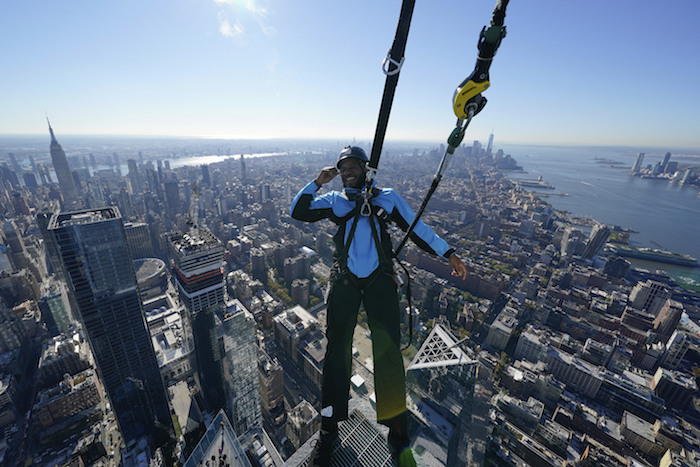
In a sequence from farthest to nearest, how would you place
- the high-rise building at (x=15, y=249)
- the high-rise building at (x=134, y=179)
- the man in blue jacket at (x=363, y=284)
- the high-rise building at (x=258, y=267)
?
the high-rise building at (x=134, y=179)
the high-rise building at (x=258, y=267)
the high-rise building at (x=15, y=249)
the man in blue jacket at (x=363, y=284)

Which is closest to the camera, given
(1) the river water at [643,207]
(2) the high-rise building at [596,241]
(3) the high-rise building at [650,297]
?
(3) the high-rise building at [650,297]

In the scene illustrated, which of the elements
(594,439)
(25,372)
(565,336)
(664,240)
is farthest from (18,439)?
(664,240)

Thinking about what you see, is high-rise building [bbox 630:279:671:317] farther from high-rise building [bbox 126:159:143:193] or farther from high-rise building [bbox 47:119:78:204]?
high-rise building [bbox 47:119:78:204]

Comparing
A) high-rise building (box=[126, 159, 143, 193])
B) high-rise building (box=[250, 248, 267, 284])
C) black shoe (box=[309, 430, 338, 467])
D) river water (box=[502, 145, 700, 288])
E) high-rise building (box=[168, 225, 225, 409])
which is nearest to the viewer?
black shoe (box=[309, 430, 338, 467])

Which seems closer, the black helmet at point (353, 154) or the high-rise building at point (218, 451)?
the black helmet at point (353, 154)

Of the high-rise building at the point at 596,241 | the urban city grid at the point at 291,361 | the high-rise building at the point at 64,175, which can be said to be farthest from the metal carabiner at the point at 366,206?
the high-rise building at the point at 64,175

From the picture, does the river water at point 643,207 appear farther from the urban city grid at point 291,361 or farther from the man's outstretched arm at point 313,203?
the man's outstretched arm at point 313,203

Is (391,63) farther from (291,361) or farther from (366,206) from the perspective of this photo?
(291,361)

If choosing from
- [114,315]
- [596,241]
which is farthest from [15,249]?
[596,241]

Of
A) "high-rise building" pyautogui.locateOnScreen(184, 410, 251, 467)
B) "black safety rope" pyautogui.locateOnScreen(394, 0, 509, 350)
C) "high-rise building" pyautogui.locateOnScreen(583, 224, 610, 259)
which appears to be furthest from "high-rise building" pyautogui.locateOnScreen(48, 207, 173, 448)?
"high-rise building" pyautogui.locateOnScreen(583, 224, 610, 259)
